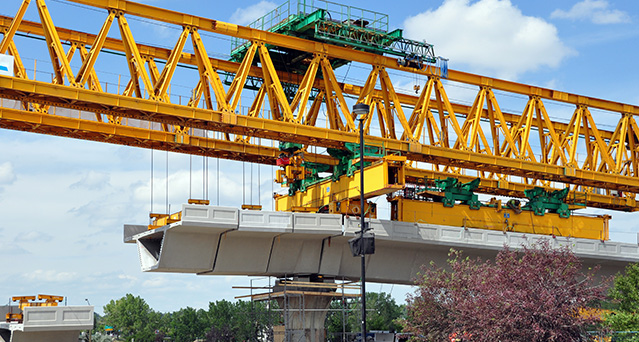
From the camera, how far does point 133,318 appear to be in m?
134

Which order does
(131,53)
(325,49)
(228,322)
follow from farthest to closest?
(228,322), (325,49), (131,53)

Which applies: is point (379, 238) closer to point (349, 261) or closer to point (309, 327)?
point (349, 261)

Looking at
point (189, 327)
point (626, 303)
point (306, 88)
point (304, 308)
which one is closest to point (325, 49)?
point (306, 88)

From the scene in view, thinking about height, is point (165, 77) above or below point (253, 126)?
above

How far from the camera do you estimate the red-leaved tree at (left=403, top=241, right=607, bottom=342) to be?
85.8 ft

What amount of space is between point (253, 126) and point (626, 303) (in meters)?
22.1

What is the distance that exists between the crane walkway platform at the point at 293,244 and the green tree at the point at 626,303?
435 cm

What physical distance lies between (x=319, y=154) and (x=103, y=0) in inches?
638

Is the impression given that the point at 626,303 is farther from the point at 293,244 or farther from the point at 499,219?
the point at 293,244

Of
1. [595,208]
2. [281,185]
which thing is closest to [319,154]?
[281,185]

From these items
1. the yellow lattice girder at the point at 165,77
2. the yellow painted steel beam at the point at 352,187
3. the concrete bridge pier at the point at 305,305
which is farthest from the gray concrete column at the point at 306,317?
the yellow lattice girder at the point at 165,77

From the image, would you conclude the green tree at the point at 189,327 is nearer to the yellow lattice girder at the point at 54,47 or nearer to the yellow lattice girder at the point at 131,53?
the yellow lattice girder at the point at 131,53

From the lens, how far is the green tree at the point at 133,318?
132 m

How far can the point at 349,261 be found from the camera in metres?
44.2
